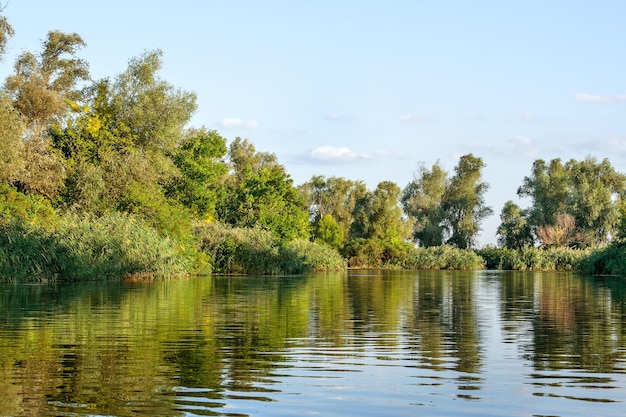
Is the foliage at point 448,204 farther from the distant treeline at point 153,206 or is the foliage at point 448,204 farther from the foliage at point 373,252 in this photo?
the foliage at point 373,252

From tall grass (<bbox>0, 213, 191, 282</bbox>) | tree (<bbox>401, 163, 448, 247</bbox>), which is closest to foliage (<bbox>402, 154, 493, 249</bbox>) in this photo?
tree (<bbox>401, 163, 448, 247</bbox>)

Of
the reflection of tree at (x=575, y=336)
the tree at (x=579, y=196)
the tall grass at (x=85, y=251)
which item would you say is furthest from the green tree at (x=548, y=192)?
the reflection of tree at (x=575, y=336)

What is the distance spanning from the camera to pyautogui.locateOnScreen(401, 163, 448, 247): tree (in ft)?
302

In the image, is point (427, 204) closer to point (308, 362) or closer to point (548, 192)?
point (548, 192)

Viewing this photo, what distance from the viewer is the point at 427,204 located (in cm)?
9281

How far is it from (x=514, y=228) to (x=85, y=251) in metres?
63.2

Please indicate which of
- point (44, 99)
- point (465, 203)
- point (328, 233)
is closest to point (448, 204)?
point (465, 203)

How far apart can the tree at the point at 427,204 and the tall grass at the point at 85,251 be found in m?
52.7

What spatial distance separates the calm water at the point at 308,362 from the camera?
7.33 meters

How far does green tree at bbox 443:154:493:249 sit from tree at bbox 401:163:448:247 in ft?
3.65

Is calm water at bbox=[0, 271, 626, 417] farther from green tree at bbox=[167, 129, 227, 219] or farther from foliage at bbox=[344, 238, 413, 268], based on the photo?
foliage at bbox=[344, 238, 413, 268]

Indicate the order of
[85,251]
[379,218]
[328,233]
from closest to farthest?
[85,251]
[328,233]
[379,218]

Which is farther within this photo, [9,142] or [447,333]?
[9,142]

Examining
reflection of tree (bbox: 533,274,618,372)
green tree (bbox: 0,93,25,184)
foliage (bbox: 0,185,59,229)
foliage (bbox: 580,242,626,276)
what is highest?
green tree (bbox: 0,93,25,184)
